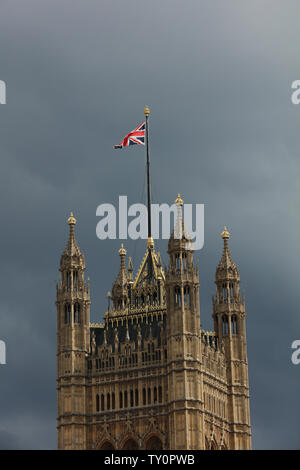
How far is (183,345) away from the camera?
194 meters

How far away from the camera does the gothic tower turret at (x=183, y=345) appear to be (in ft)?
631

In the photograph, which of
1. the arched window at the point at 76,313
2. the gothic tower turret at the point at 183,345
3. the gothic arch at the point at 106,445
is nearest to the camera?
the gothic tower turret at the point at 183,345

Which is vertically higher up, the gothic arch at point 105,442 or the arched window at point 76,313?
the arched window at point 76,313

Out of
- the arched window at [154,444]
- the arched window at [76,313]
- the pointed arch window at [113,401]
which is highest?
the arched window at [76,313]

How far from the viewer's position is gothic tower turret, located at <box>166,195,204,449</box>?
19225cm

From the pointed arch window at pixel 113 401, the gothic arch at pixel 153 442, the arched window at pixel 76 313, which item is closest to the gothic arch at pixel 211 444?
the gothic arch at pixel 153 442

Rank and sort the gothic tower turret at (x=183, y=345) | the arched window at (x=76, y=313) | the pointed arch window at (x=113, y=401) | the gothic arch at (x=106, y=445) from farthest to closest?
the arched window at (x=76, y=313), the pointed arch window at (x=113, y=401), the gothic arch at (x=106, y=445), the gothic tower turret at (x=183, y=345)

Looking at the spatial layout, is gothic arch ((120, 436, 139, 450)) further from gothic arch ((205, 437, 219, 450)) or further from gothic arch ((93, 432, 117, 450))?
gothic arch ((205, 437, 219, 450))

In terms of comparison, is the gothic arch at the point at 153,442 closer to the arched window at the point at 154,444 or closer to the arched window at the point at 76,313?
the arched window at the point at 154,444
